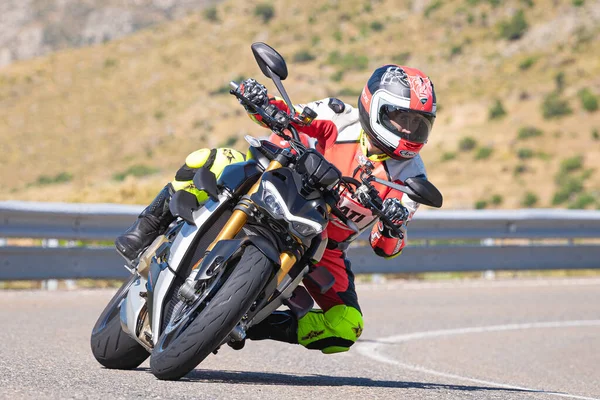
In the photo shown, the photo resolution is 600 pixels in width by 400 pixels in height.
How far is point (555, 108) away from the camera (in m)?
50.8

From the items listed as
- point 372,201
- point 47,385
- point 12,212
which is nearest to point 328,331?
point 372,201

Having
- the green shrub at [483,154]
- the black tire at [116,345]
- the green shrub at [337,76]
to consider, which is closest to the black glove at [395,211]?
the black tire at [116,345]

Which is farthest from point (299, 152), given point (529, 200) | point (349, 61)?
point (349, 61)

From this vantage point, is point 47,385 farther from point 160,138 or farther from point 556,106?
point 160,138

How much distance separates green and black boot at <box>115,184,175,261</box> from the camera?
631 centimetres

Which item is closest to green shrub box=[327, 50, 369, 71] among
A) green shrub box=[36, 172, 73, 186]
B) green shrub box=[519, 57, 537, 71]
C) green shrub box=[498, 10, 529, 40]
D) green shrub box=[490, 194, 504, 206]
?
green shrub box=[498, 10, 529, 40]

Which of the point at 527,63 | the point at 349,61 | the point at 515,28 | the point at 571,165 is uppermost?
the point at 571,165

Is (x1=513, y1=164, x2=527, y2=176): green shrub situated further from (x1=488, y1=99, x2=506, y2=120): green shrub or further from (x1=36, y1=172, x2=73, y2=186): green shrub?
(x1=36, y1=172, x2=73, y2=186): green shrub

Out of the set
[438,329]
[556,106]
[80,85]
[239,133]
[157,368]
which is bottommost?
[80,85]

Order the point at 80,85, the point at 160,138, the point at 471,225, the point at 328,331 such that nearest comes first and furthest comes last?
the point at 328,331
the point at 471,225
the point at 160,138
the point at 80,85

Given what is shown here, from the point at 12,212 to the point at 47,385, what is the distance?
25.3 ft

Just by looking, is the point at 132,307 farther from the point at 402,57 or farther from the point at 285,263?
the point at 402,57

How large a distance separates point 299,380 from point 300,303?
622 millimetres

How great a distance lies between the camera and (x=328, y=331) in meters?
6.61
